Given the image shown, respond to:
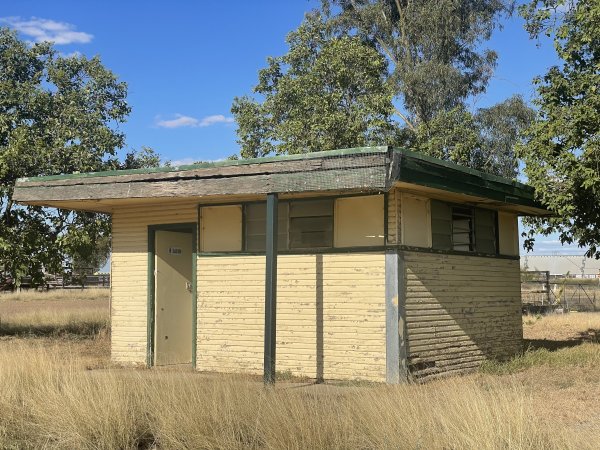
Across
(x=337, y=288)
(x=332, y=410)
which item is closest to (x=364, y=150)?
(x=337, y=288)

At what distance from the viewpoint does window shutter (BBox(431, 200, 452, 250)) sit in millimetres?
10867

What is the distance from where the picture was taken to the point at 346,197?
34.3ft

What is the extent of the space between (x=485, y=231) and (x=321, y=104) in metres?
11.7

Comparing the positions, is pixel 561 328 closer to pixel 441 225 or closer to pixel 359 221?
pixel 441 225

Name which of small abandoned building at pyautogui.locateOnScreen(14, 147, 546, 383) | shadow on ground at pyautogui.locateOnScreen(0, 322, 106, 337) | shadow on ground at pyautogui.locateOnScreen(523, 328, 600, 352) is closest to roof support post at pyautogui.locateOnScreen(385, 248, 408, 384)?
small abandoned building at pyautogui.locateOnScreen(14, 147, 546, 383)

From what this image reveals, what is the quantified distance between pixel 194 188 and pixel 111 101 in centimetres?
1258

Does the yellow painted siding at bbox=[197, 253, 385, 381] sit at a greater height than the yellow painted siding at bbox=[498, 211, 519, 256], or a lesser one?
lesser

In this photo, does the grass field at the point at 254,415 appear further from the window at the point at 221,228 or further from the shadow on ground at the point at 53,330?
the shadow on ground at the point at 53,330

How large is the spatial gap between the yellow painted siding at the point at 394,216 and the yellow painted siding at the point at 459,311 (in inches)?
14.0

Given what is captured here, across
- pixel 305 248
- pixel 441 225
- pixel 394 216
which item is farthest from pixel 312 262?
pixel 441 225

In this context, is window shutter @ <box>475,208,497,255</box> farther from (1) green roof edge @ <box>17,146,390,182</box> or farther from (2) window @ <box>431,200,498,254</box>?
(1) green roof edge @ <box>17,146,390,182</box>

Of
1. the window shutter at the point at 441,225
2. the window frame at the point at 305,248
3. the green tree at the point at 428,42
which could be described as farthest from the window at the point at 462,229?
the green tree at the point at 428,42

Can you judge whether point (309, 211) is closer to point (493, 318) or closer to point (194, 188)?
point (194, 188)

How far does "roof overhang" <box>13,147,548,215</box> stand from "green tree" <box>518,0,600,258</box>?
1.93 feet
